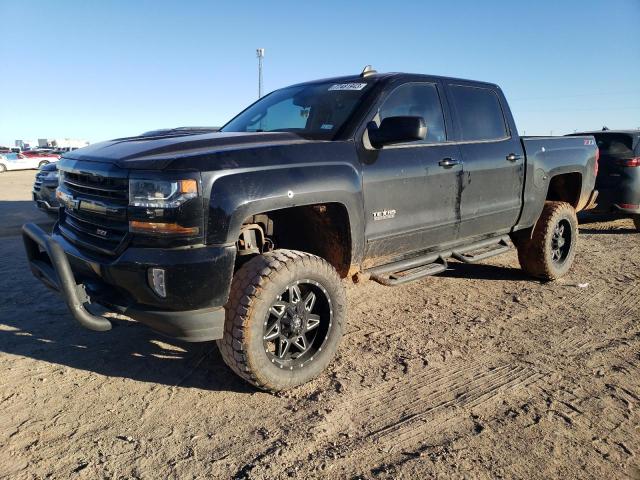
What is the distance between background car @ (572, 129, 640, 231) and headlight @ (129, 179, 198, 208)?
7885 mm

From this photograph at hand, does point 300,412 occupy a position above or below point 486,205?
below

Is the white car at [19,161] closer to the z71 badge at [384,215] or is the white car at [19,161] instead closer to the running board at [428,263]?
the running board at [428,263]

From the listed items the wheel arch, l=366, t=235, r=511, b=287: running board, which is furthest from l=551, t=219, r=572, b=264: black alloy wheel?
the wheel arch

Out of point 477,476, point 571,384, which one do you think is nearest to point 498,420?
point 477,476

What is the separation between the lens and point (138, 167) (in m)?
2.60

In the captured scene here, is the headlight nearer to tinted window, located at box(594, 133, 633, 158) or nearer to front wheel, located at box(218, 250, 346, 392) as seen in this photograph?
front wheel, located at box(218, 250, 346, 392)

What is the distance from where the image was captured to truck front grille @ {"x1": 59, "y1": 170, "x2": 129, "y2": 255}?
8.80 feet

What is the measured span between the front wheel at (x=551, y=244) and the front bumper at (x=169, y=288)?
3.83m

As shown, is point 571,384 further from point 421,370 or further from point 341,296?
point 341,296

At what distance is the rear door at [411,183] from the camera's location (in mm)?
3412

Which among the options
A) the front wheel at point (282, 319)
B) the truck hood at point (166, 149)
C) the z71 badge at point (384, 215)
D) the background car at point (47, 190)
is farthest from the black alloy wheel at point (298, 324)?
the background car at point (47, 190)

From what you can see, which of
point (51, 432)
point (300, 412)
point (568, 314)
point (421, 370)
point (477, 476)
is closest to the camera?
point (477, 476)

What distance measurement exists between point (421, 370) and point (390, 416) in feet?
2.11

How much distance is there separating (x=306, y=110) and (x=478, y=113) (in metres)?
1.75
